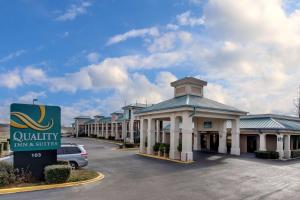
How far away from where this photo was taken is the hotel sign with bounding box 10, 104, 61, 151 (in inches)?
558

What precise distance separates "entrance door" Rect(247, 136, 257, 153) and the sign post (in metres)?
26.2

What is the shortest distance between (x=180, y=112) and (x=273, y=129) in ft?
37.6

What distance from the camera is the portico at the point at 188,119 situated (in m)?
25.0

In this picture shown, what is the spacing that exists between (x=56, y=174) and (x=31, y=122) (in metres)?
3.28

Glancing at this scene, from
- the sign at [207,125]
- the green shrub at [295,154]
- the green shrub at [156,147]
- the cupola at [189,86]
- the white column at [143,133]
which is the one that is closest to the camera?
the cupola at [189,86]

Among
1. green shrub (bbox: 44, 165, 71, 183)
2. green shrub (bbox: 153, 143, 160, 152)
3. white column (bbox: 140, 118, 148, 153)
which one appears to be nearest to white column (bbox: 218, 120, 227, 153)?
green shrub (bbox: 153, 143, 160, 152)

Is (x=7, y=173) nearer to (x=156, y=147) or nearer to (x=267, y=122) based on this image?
(x=156, y=147)

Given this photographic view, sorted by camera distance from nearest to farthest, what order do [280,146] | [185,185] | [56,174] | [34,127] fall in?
[56,174], [185,185], [34,127], [280,146]

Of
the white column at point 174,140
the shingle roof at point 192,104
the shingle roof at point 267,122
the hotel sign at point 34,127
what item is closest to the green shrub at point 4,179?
the hotel sign at point 34,127

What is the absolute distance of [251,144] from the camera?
1335 inches

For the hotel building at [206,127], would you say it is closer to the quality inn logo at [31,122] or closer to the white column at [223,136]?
the white column at [223,136]

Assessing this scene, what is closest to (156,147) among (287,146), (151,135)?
(151,135)

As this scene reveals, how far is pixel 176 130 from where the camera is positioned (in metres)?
26.7

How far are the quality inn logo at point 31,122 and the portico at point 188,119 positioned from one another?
43.0 feet
